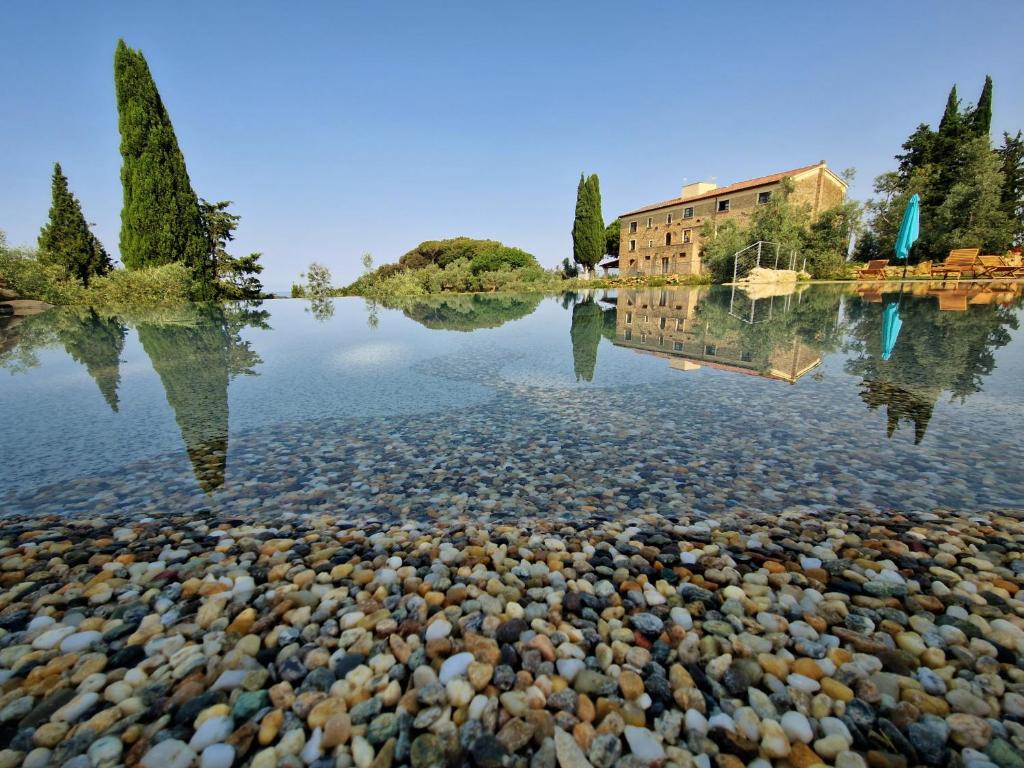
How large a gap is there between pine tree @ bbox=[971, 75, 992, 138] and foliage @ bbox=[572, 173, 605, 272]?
31625 mm

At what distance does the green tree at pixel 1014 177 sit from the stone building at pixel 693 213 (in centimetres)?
1066

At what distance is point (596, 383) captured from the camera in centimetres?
673

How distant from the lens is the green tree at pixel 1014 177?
32.9 metres

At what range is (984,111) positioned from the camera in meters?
34.0

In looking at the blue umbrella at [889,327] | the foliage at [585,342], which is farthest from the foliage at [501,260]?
the blue umbrella at [889,327]

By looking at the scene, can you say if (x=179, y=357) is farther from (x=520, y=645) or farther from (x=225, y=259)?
(x=225, y=259)

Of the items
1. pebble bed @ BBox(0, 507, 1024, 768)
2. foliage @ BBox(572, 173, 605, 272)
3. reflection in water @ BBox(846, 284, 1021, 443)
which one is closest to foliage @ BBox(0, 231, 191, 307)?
pebble bed @ BBox(0, 507, 1024, 768)

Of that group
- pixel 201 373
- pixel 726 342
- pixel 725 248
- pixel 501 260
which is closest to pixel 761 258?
pixel 725 248

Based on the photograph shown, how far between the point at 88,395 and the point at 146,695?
6948 mm

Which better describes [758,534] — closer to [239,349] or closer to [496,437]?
[496,437]

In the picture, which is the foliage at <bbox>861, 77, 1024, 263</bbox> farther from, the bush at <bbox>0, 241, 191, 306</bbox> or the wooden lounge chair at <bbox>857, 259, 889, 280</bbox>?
the bush at <bbox>0, 241, 191, 306</bbox>

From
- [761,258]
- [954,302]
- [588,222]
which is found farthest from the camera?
[588,222]

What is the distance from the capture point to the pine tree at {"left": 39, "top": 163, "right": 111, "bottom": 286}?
1176 inches

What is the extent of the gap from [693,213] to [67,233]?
55599 mm
